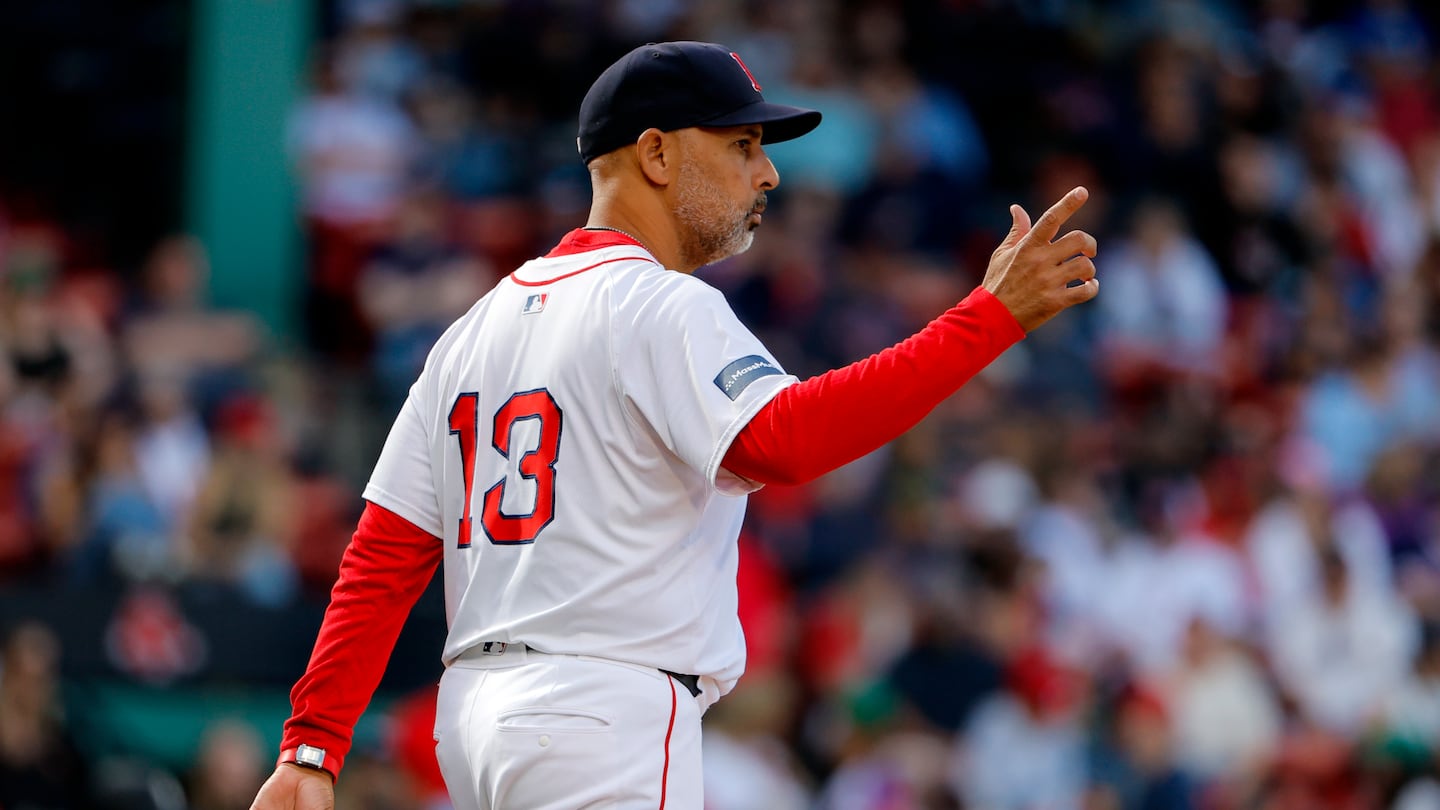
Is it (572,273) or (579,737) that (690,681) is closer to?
(579,737)

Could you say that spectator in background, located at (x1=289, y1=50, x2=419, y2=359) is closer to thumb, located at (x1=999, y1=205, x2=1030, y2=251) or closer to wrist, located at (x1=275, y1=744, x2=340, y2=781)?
wrist, located at (x1=275, y1=744, x2=340, y2=781)

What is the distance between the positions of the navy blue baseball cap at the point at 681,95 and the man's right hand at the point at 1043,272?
490 mm

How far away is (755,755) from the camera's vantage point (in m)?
7.89

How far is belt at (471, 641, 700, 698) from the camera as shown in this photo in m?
3.11

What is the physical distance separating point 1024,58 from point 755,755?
6.28 m

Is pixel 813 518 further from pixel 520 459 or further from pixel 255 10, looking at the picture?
pixel 520 459

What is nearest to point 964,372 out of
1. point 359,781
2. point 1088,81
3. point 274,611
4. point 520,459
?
point 520,459

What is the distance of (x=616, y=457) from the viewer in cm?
309

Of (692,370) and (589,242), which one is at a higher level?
(589,242)

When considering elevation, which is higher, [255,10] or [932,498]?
[255,10]

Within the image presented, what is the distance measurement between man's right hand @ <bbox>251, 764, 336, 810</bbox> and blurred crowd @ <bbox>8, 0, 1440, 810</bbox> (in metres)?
4.02

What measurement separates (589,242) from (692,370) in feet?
Answer: 1.42

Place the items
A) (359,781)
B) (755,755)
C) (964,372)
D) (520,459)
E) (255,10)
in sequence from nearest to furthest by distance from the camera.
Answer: (964,372)
(520,459)
(359,781)
(755,755)
(255,10)

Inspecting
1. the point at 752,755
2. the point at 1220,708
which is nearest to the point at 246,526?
the point at 752,755
